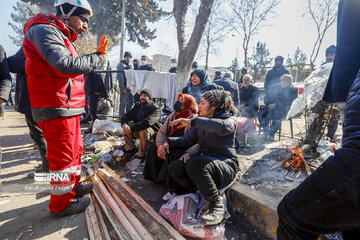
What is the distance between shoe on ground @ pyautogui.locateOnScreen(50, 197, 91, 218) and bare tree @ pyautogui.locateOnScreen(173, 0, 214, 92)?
472 cm

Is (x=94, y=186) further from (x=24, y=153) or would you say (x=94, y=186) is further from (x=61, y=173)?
(x=24, y=153)

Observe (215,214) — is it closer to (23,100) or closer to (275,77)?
(23,100)

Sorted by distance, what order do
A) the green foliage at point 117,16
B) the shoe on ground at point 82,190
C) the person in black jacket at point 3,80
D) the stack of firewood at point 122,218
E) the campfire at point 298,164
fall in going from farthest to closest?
1. the green foliage at point 117,16
2. the campfire at point 298,164
3. the shoe on ground at point 82,190
4. the person in black jacket at point 3,80
5. the stack of firewood at point 122,218

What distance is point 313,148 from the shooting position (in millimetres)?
4195

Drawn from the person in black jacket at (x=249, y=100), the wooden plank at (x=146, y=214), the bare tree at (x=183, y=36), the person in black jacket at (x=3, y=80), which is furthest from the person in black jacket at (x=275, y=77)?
the person in black jacket at (x=3, y=80)

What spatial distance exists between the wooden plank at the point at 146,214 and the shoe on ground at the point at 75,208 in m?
0.41

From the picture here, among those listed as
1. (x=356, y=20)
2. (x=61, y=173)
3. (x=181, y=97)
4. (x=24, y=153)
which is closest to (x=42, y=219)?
(x=61, y=173)

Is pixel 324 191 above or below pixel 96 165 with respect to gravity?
above

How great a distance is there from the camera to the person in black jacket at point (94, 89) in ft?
18.8

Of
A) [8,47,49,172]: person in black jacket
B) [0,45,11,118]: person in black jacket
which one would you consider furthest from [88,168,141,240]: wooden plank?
[0,45,11,118]: person in black jacket

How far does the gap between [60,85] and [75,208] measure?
1366 millimetres

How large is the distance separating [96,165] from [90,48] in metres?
18.7

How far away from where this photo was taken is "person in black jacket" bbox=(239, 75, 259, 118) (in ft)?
19.6

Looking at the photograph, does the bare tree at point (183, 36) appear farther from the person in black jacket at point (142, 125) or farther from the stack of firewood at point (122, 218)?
the stack of firewood at point (122, 218)
